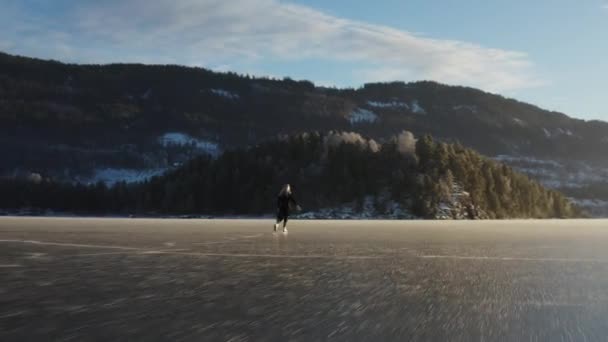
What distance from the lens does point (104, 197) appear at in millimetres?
143000

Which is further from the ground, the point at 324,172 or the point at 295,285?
the point at 324,172

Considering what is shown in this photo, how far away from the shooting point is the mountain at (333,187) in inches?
4719

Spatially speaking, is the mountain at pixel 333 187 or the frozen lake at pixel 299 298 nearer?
the frozen lake at pixel 299 298

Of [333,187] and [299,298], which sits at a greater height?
[333,187]

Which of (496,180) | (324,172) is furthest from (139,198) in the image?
(496,180)

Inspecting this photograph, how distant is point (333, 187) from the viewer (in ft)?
415

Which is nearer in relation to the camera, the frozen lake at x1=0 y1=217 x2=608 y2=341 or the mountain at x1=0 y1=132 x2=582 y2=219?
the frozen lake at x1=0 y1=217 x2=608 y2=341

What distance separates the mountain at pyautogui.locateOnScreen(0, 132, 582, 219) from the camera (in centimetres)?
11988

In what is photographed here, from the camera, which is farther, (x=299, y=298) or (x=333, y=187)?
(x=333, y=187)

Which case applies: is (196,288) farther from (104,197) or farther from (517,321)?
(104,197)

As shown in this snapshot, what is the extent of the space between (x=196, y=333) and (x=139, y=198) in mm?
138799

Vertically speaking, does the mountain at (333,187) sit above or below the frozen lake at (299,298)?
above

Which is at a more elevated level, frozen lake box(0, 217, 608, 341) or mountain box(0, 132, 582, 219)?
mountain box(0, 132, 582, 219)

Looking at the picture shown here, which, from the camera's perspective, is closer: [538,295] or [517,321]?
[517,321]
